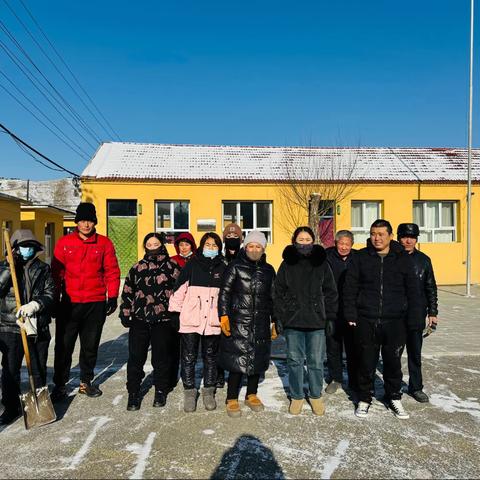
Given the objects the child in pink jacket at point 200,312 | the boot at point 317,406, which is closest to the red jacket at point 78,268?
the child in pink jacket at point 200,312

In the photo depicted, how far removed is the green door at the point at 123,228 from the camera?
13.9 m

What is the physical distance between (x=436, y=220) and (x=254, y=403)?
13.4 meters

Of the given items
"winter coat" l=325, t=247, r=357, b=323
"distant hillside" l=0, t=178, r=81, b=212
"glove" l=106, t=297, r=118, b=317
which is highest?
"distant hillside" l=0, t=178, r=81, b=212

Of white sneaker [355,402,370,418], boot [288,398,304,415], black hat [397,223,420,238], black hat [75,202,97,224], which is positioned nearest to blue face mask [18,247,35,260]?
black hat [75,202,97,224]

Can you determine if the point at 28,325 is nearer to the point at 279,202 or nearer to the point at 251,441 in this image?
the point at 251,441

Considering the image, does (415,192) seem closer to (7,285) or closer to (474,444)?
(474,444)

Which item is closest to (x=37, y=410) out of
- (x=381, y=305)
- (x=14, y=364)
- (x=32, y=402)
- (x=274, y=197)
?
(x=32, y=402)

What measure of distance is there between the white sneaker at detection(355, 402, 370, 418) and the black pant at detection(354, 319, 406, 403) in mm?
38

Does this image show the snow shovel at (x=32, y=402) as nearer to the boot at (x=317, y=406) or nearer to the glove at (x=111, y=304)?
the glove at (x=111, y=304)

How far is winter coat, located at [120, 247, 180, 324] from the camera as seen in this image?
4117 millimetres

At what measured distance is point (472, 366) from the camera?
5508 millimetres

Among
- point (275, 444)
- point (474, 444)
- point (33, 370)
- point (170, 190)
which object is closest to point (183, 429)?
point (275, 444)

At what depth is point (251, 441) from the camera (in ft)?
11.2

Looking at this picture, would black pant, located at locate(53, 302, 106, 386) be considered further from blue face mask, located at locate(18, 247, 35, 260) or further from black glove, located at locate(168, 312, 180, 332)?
black glove, located at locate(168, 312, 180, 332)
